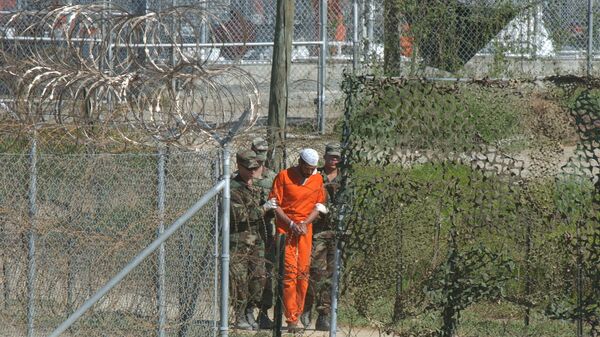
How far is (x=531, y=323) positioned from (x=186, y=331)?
3037mm

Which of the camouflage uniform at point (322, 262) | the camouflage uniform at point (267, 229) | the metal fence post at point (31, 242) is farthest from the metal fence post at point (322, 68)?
the metal fence post at point (31, 242)

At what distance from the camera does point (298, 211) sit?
9.52 m

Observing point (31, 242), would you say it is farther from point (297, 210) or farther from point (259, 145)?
point (259, 145)

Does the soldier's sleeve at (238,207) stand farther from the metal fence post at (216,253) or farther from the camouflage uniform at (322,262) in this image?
the metal fence post at (216,253)

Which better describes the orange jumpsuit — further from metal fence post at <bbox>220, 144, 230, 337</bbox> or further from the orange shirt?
metal fence post at <bbox>220, 144, 230, 337</bbox>

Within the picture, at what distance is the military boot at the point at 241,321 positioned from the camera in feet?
30.2

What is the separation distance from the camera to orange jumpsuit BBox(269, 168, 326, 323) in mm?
9320

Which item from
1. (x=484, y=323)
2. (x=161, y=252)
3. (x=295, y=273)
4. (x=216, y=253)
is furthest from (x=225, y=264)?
(x=484, y=323)

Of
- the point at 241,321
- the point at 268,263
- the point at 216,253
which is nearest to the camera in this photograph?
the point at 216,253

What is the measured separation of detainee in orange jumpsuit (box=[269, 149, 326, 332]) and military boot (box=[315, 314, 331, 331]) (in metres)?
0.28

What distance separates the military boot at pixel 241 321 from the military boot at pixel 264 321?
0.09 m

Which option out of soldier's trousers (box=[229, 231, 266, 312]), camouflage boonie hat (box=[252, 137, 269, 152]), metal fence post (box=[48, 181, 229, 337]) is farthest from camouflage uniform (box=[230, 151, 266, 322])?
metal fence post (box=[48, 181, 229, 337])

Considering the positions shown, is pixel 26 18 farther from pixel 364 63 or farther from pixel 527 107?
Answer: pixel 527 107

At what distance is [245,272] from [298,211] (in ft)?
2.37
